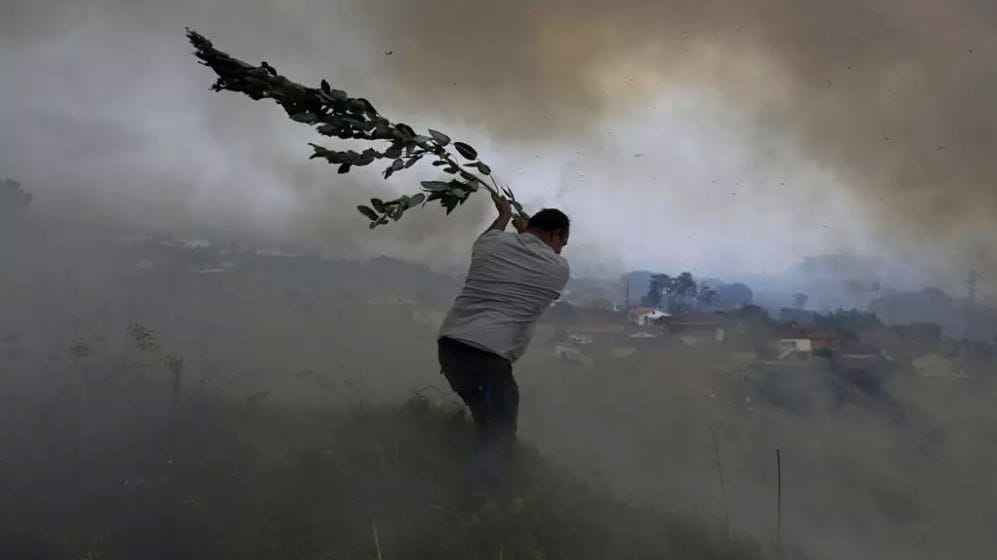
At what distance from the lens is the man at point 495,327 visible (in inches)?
120

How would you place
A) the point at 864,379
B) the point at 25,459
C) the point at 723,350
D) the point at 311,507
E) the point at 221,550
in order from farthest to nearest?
the point at 723,350 → the point at 864,379 → the point at 25,459 → the point at 311,507 → the point at 221,550

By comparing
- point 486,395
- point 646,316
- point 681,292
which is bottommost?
point 486,395

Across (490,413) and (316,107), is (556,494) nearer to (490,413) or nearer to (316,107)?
(490,413)

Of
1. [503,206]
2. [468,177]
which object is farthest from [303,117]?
[503,206]

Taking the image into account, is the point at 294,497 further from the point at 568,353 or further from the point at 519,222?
the point at 568,353

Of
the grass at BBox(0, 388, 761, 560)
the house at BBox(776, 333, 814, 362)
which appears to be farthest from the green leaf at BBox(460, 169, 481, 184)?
the house at BBox(776, 333, 814, 362)

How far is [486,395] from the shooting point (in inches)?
120

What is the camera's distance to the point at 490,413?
10.1 ft

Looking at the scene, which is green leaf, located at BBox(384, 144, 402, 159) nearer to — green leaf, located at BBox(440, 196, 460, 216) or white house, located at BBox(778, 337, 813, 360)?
green leaf, located at BBox(440, 196, 460, 216)

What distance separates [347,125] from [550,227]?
41.8 inches

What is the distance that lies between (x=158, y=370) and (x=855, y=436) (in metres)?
4.93

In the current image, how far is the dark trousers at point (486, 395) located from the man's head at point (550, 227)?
2.03 feet

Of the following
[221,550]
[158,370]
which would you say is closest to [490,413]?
[221,550]

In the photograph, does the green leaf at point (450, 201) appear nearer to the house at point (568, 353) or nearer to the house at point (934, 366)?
the house at point (568, 353)
